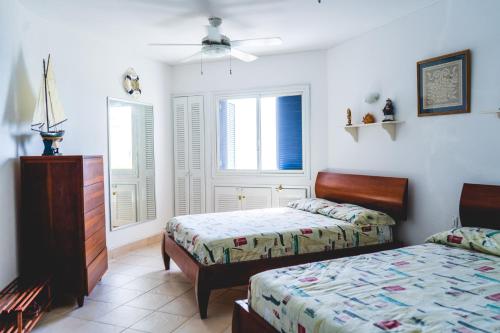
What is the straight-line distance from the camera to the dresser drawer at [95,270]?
3.13m

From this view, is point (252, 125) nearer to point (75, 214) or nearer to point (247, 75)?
point (247, 75)

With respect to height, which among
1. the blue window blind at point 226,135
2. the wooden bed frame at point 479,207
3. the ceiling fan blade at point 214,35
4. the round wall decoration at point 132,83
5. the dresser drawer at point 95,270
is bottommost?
the dresser drawer at point 95,270

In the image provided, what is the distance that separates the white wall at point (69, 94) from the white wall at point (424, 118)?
8.38 ft

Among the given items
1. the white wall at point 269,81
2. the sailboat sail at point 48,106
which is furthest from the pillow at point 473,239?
the sailboat sail at point 48,106

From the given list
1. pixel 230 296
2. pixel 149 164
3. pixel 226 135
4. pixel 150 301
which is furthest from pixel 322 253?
pixel 149 164

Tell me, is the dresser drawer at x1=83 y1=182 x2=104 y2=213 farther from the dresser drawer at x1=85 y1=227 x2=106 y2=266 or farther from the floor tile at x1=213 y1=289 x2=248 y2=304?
the floor tile at x1=213 y1=289 x2=248 y2=304

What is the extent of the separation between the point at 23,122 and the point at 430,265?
3.49 meters

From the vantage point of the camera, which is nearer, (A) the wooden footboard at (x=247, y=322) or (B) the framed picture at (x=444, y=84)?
(A) the wooden footboard at (x=247, y=322)

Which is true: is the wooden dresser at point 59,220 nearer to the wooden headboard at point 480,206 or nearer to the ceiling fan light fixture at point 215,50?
the ceiling fan light fixture at point 215,50

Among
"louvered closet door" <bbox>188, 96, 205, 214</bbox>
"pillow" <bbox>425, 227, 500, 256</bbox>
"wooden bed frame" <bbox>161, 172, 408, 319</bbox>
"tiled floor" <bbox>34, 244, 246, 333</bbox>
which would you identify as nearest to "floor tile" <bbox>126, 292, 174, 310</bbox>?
"tiled floor" <bbox>34, 244, 246, 333</bbox>

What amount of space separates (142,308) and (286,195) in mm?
2564

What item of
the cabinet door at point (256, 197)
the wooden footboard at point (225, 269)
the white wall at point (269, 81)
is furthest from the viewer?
the cabinet door at point (256, 197)

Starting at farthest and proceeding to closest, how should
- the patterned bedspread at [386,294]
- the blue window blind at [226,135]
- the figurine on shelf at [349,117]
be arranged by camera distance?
the blue window blind at [226,135], the figurine on shelf at [349,117], the patterned bedspread at [386,294]

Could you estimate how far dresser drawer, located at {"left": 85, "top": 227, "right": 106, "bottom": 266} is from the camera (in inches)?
122
